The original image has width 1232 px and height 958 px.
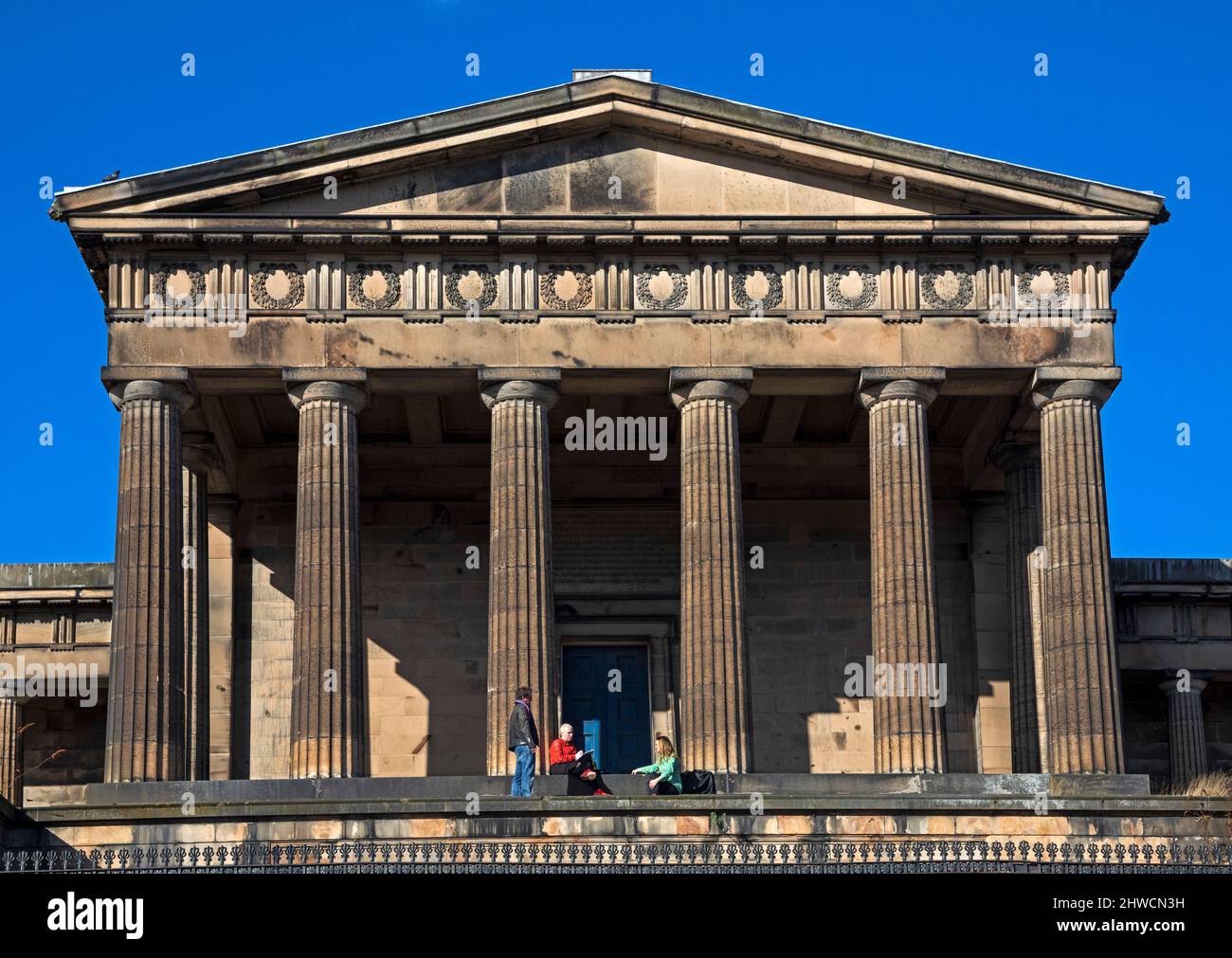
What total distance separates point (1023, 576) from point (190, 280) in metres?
16.8

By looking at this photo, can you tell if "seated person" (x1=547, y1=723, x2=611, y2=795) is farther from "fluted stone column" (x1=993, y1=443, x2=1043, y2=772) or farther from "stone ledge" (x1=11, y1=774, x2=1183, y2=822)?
"fluted stone column" (x1=993, y1=443, x2=1043, y2=772)

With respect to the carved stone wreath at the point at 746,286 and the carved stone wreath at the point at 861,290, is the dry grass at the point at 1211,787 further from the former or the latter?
the carved stone wreath at the point at 746,286

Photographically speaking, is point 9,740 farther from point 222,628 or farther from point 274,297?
point 274,297

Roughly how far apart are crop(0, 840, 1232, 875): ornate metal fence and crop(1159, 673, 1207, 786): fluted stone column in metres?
12.6

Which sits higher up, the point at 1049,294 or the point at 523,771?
the point at 1049,294

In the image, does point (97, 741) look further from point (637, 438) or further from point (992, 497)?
point (992, 497)

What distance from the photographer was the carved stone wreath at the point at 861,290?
44.2 meters

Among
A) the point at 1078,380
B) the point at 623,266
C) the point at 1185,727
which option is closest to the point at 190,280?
the point at 623,266

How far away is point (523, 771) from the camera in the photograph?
38906 mm

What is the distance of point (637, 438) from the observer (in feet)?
161

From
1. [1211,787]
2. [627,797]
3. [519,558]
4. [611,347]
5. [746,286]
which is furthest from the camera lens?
[746,286]

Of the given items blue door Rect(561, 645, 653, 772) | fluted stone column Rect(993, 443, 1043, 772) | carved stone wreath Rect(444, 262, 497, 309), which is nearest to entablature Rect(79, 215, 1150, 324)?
carved stone wreath Rect(444, 262, 497, 309)

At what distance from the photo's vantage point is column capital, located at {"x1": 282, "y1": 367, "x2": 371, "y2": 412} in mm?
43219
